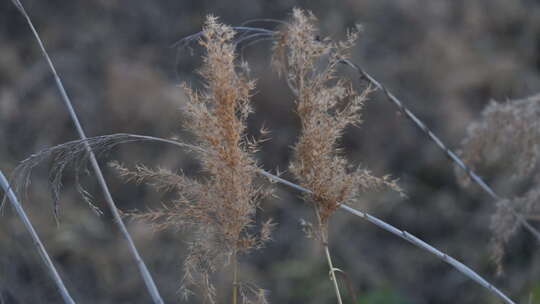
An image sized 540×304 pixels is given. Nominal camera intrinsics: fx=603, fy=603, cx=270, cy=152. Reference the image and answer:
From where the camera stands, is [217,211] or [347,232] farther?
[347,232]

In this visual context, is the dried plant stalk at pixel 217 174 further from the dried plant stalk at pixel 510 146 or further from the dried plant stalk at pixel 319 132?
the dried plant stalk at pixel 510 146

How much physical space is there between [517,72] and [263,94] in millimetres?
2153

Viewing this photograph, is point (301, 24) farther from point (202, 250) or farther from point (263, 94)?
point (263, 94)

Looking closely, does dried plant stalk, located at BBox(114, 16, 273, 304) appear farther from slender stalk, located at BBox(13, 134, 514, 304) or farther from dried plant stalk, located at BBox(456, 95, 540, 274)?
dried plant stalk, located at BBox(456, 95, 540, 274)

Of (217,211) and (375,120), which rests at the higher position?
(375,120)

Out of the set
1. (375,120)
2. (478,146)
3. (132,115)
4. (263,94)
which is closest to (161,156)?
(132,115)

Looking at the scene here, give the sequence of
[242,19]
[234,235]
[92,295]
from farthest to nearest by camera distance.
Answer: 1. [242,19]
2. [92,295]
3. [234,235]

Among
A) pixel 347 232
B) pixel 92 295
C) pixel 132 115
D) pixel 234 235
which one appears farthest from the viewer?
pixel 132 115

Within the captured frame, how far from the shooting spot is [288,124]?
4.61 metres

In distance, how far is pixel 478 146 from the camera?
1.78m

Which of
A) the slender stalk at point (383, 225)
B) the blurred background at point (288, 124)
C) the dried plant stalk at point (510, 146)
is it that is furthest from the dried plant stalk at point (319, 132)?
the blurred background at point (288, 124)

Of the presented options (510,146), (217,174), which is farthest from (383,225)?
(510,146)

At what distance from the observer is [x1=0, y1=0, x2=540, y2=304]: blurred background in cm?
386

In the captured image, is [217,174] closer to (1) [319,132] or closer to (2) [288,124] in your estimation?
(1) [319,132]
